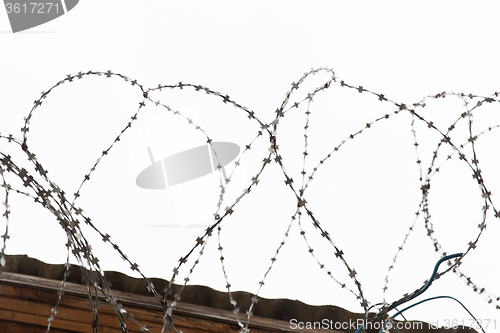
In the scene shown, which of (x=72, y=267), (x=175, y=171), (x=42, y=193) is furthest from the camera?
(x=175, y=171)

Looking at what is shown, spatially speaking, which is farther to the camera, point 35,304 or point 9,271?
point 9,271

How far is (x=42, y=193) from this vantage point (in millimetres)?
2125

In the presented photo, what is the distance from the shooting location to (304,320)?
10.5ft

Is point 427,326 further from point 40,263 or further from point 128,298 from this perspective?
point 40,263

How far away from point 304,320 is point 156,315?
982 mm

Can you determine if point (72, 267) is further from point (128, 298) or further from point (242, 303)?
point (242, 303)

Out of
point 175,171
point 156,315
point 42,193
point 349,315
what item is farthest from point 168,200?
point 42,193

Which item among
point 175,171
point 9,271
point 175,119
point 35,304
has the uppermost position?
point 175,119

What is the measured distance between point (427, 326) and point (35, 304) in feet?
8.54

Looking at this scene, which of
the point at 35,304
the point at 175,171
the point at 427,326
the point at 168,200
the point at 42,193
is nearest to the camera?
the point at 42,193

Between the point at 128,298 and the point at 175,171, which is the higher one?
the point at 175,171

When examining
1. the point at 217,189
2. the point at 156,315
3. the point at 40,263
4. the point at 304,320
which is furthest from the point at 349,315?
the point at 217,189

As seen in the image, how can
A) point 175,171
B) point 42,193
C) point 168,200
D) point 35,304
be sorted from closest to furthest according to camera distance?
point 42,193 < point 35,304 < point 175,171 < point 168,200

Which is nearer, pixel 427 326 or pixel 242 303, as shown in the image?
pixel 427 326
